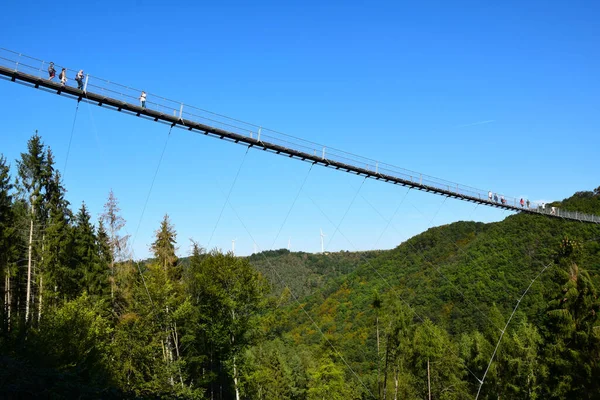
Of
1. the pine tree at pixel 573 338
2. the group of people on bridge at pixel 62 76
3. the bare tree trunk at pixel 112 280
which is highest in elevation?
the group of people on bridge at pixel 62 76

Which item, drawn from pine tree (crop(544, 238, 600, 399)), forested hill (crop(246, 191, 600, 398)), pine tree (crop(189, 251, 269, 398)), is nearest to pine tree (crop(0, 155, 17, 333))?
pine tree (crop(189, 251, 269, 398))

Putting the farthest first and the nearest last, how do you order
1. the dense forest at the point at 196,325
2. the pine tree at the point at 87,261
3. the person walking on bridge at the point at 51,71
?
the pine tree at the point at 87,261
the dense forest at the point at 196,325
the person walking on bridge at the point at 51,71

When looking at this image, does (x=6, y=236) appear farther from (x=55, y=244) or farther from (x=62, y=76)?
(x=62, y=76)

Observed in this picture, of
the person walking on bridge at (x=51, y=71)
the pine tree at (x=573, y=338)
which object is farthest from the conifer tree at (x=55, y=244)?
the pine tree at (x=573, y=338)

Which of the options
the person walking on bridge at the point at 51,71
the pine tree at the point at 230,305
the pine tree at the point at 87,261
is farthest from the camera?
the pine tree at the point at 87,261

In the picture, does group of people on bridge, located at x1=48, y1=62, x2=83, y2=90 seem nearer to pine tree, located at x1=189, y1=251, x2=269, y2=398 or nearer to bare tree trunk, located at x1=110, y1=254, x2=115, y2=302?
pine tree, located at x1=189, y1=251, x2=269, y2=398

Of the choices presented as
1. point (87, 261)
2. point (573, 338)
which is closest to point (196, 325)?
point (87, 261)

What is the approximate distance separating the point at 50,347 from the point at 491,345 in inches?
1790

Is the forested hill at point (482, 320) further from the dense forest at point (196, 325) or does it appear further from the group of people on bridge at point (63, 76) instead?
the group of people on bridge at point (63, 76)

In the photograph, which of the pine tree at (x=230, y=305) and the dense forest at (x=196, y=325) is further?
the pine tree at (x=230, y=305)

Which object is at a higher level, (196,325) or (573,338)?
(196,325)

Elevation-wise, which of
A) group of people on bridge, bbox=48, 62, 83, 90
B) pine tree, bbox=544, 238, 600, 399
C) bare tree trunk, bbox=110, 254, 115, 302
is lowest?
pine tree, bbox=544, 238, 600, 399

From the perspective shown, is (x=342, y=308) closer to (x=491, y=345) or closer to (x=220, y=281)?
(x=491, y=345)

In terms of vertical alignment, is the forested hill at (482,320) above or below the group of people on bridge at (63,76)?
below
